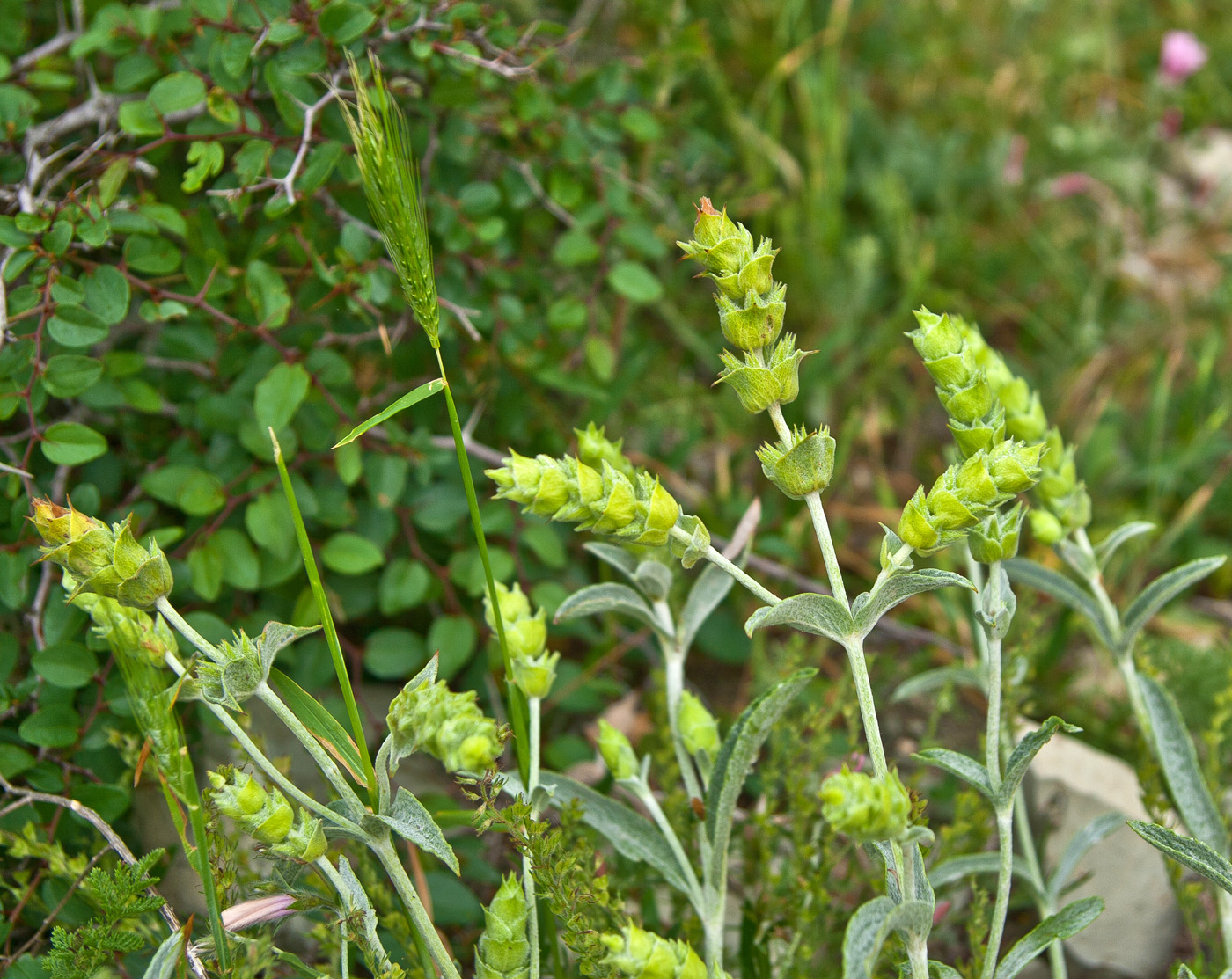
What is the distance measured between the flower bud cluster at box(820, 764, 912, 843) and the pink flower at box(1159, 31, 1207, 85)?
2797 mm

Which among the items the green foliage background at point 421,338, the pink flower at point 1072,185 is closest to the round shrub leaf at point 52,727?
the green foliage background at point 421,338

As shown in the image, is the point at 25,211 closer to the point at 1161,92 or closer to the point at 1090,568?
the point at 1090,568

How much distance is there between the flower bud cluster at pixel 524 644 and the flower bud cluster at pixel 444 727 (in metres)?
0.14

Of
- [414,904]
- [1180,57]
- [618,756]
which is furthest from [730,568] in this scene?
[1180,57]

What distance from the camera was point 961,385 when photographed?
100cm

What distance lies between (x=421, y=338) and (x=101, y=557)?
83 centimetres

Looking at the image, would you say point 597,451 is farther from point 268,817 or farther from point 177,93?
point 177,93

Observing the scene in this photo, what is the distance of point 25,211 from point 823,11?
2354 mm

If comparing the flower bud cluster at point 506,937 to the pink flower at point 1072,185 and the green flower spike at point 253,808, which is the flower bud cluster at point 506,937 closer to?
the green flower spike at point 253,808

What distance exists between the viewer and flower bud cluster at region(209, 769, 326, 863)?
887mm

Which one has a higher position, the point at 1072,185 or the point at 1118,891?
the point at 1072,185

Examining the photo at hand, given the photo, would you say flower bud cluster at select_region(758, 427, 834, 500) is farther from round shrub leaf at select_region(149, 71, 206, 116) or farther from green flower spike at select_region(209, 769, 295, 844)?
round shrub leaf at select_region(149, 71, 206, 116)

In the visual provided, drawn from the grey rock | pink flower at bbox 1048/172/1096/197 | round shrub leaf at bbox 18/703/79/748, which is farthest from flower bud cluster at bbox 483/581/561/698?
pink flower at bbox 1048/172/1096/197

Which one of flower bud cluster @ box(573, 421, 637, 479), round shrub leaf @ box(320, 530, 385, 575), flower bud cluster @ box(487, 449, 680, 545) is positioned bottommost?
round shrub leaf @ box(320, 530, 385, 575)
